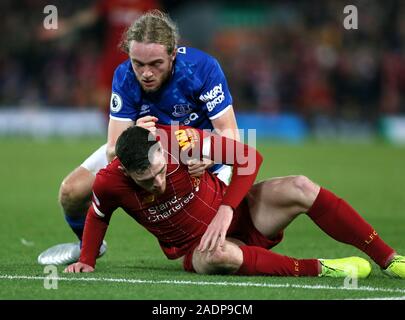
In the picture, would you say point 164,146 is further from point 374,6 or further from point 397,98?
point 374,6

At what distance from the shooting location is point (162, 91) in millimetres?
6324

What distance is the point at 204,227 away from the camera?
19.1 feet

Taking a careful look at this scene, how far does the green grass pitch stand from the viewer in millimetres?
5113

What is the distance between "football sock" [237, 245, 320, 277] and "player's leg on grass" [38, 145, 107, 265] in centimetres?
130

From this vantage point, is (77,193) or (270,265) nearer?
(270,265)

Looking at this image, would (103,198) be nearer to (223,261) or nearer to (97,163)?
(223,261)

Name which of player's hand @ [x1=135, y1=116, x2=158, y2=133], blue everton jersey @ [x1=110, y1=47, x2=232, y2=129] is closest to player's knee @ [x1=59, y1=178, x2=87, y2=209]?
blue everton jersey @ [x1=110, y1=47, x2=232, y2=129]

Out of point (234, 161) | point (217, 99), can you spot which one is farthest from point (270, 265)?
point (217, 99)

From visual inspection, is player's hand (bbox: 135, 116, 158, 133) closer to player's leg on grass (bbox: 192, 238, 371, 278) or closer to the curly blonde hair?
the curly blonde hair

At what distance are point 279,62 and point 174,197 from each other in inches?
737

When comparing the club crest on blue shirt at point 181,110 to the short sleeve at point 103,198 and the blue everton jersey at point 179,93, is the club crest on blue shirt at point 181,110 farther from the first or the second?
the short sleeve at point 103,198

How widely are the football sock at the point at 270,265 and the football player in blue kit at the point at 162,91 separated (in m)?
Answer: 0.73

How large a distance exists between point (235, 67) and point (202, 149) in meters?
18.4
